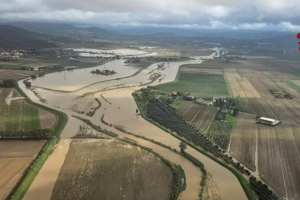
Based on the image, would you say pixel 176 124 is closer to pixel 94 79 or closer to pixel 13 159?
pixel 13 159

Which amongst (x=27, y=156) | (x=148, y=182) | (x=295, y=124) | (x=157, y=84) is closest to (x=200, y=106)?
(x=295, y=124)

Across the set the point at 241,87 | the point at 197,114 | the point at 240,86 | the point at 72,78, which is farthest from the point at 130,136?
the point at 240,86

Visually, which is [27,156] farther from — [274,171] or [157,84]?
[157,84]

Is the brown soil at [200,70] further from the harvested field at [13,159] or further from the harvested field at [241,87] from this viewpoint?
the harvested field at [13,159]

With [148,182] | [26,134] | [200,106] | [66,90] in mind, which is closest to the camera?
[148,182]

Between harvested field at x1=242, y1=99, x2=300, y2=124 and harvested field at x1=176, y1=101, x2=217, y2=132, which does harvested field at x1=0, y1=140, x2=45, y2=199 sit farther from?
harvested field at x1=242, y1=99, x2=300, y2=124

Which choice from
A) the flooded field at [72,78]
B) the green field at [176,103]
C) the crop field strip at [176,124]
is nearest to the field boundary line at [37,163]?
the crop field strip at [176,124]

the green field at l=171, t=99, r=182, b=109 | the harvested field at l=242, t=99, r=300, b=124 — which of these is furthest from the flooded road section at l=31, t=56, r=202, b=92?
the harvested field at l=242, t=99, r=300, b=124
